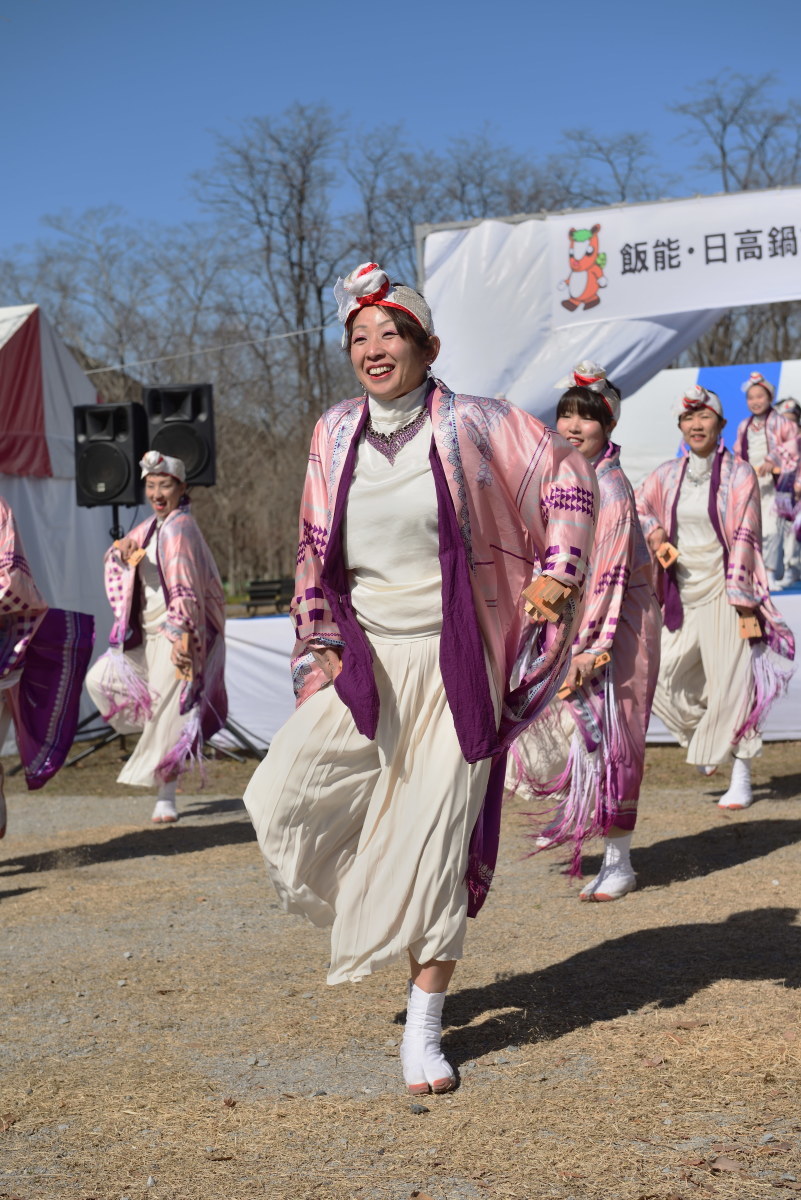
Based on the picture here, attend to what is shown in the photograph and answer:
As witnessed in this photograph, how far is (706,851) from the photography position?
19.9 ft

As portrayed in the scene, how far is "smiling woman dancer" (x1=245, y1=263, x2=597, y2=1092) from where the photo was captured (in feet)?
10.7

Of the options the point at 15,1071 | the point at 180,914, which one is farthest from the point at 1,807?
the point at 15,1071

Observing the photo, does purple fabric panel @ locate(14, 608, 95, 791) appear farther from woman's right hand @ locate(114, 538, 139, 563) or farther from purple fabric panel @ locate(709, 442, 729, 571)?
purple fabric panel @ locate(709, 442, 729, 571)

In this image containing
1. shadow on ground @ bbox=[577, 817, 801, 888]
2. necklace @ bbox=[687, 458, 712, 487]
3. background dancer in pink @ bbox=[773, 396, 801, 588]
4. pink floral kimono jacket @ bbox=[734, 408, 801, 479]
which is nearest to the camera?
shadow on ground @ bbox=[577, 817, 801, 888]

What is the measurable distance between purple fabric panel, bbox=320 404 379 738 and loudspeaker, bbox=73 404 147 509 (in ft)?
22.0

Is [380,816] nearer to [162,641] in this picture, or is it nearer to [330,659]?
[330,659]

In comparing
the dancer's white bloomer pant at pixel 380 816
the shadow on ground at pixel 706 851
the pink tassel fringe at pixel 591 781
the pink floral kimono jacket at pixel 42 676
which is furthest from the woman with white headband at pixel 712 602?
the dancer's white bloomer pant at pixel 380 816

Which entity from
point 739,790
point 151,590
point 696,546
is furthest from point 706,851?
point 151,590

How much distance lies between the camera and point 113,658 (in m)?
7.51

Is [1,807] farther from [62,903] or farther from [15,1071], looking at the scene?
[15,1071]

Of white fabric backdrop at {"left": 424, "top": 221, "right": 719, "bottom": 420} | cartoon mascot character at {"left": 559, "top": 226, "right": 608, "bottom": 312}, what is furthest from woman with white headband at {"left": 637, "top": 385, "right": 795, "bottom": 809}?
cartoon mascot character at {"left": 559, "top": 226, "right": 608, "bottom": 312}

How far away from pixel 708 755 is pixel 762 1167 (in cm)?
429

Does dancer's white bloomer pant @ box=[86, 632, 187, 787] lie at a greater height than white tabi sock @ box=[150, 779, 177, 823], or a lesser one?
greater

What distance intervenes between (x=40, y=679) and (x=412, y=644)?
3.52 metres
